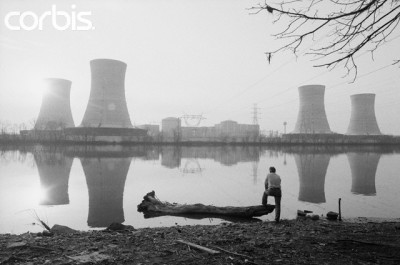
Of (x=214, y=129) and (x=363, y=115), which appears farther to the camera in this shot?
(x=214, y=129)

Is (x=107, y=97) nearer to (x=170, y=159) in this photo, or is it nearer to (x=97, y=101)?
(x=97, y=101)

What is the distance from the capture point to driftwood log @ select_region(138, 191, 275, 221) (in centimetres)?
663

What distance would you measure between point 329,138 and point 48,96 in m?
44.8

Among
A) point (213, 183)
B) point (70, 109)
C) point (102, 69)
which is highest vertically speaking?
point (102, 69)

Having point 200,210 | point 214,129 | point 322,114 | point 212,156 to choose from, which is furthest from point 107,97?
point 214,129

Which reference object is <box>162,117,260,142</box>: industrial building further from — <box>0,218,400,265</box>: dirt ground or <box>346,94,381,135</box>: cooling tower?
<box>0,218,400,265</box>: dirt ground

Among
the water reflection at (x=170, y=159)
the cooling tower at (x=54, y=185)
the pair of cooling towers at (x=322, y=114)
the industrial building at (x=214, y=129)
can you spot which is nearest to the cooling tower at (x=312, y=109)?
the pair of cooling towers at (x=322, y=114)

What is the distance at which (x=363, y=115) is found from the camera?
47406 millimetres

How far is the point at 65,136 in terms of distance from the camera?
4222 centimetres

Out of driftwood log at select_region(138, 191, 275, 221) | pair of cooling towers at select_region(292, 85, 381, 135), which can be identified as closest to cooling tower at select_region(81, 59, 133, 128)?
pair of cooling towers at select_region(292, 85, 381, 135)

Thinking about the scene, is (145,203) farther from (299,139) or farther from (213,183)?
(299,139)

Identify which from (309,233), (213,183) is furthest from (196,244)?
(213,183)

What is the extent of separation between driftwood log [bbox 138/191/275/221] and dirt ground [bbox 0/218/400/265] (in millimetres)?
2016

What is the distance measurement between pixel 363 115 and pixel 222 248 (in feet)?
168
